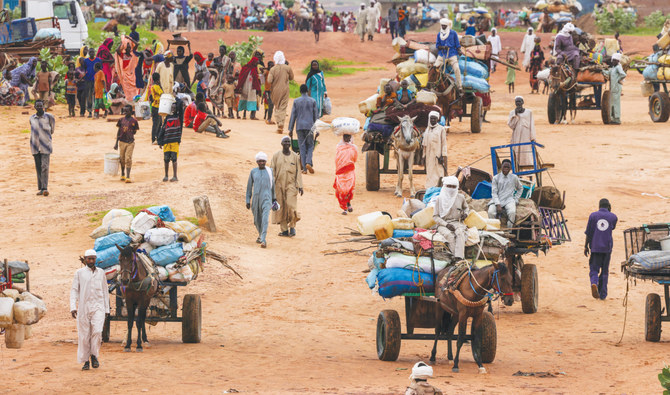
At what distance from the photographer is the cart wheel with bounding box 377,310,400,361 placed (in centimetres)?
1216

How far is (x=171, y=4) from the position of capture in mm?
59375

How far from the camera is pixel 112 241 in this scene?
12.8 metres

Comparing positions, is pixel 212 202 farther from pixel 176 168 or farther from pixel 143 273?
pixel 143 273

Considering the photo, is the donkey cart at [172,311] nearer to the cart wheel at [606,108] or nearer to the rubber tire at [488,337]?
the rubber tire at [488,337]

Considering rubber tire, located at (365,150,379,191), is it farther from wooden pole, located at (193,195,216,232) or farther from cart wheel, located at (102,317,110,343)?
cart wheel, located at (102,317,110,343)

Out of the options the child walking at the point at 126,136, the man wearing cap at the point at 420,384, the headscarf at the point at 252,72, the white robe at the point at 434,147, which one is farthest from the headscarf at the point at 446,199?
the headscarf at the point at 252,72

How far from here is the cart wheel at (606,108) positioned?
101 ft

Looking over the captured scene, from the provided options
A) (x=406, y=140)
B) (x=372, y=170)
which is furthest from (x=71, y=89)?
(x=406, y=140)

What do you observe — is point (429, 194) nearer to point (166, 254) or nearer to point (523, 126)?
point (166, 254)

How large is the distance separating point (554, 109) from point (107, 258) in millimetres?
20596

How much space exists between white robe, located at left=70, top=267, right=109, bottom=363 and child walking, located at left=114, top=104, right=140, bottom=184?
9921 millimetres

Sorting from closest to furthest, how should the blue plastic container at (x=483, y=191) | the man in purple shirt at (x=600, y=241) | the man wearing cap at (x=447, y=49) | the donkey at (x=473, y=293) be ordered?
the donkey at (x=473, y=293), the blue plastic container at (x=483, y=191), the man in purple shirt at (x=600, y=241), the man wearing cap at (x=447, y=49)

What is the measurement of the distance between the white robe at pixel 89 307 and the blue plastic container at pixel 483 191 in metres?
5.91

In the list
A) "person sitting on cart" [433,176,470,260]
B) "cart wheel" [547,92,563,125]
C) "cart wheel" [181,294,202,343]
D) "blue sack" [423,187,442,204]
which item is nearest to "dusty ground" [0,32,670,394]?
"cart wheel" [181,294,202,343]
